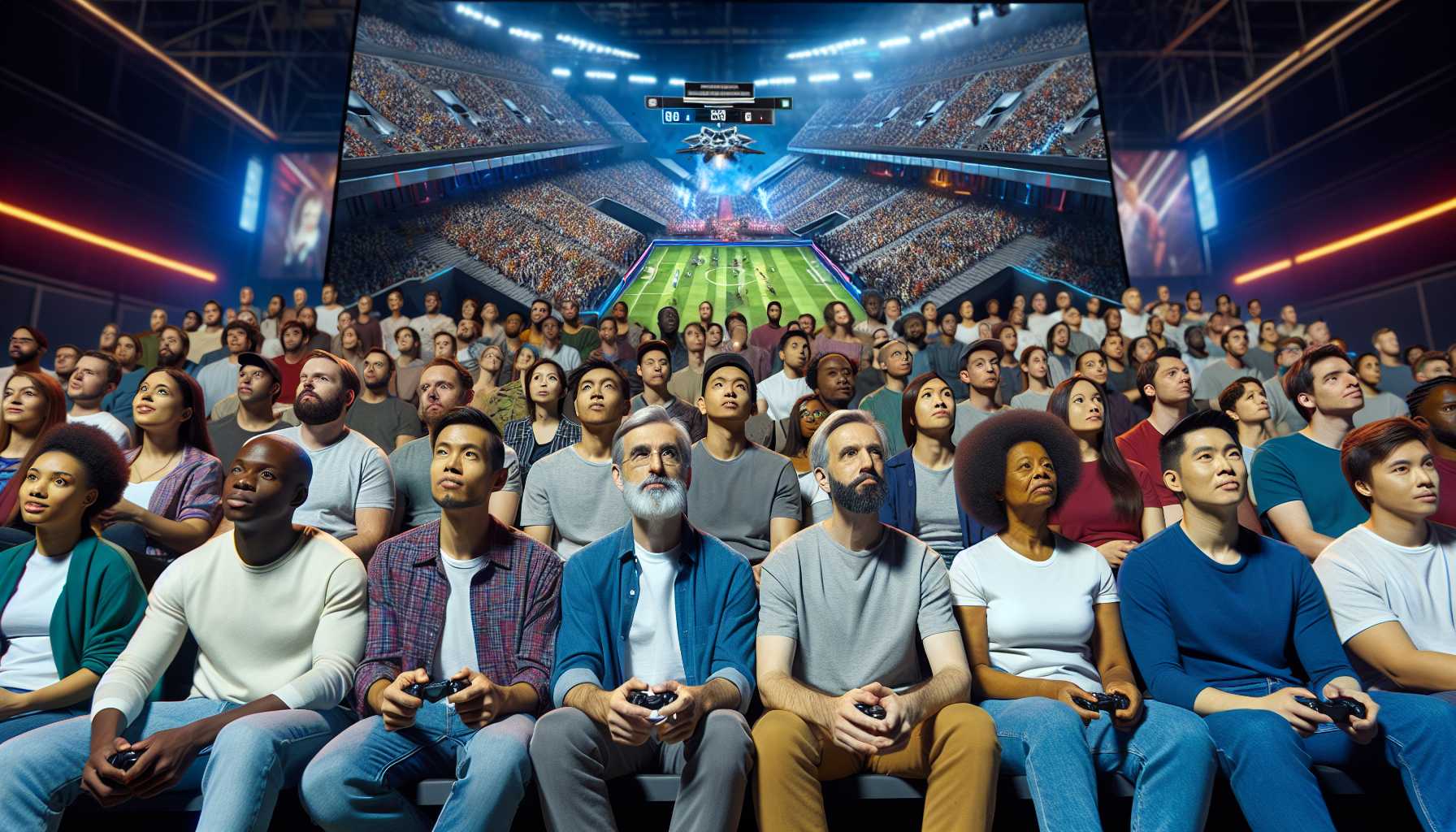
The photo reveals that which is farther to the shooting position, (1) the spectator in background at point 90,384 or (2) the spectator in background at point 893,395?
(2) the spectator in background at point 893,395

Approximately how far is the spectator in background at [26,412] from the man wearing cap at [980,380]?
3.81m

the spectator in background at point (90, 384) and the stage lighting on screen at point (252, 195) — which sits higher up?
the stage lighting on screen at point (252, 195)

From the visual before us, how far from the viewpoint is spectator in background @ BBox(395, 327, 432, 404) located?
5.73 metres

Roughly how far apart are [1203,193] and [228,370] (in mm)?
13177

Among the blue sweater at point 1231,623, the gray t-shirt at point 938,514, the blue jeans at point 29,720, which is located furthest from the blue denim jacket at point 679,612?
the blue jeans at point 29,720

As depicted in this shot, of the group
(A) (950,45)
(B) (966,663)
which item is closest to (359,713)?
(B) (966,663)

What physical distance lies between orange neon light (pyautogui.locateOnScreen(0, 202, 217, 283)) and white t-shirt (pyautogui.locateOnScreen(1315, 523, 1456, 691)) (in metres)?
12.3

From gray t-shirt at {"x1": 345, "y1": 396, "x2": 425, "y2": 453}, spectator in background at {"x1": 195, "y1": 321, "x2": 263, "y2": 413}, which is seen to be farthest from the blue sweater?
spectator in background at {"x1": 195, "y1": 321, "x2": 263, "y2": 413}

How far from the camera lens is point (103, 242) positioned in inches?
415

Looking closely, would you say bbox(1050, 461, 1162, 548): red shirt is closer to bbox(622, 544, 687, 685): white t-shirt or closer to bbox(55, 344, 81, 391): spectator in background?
bbox(622, 544, 687, 685): white t-shirt

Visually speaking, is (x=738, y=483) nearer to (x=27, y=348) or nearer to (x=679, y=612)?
(x=679, y=612)

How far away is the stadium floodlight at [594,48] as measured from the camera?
1006cm

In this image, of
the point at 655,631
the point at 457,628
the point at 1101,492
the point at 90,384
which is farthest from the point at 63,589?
the point at 1101,492

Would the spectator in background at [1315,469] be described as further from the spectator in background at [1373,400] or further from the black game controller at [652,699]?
the black game controller at [652,699]
